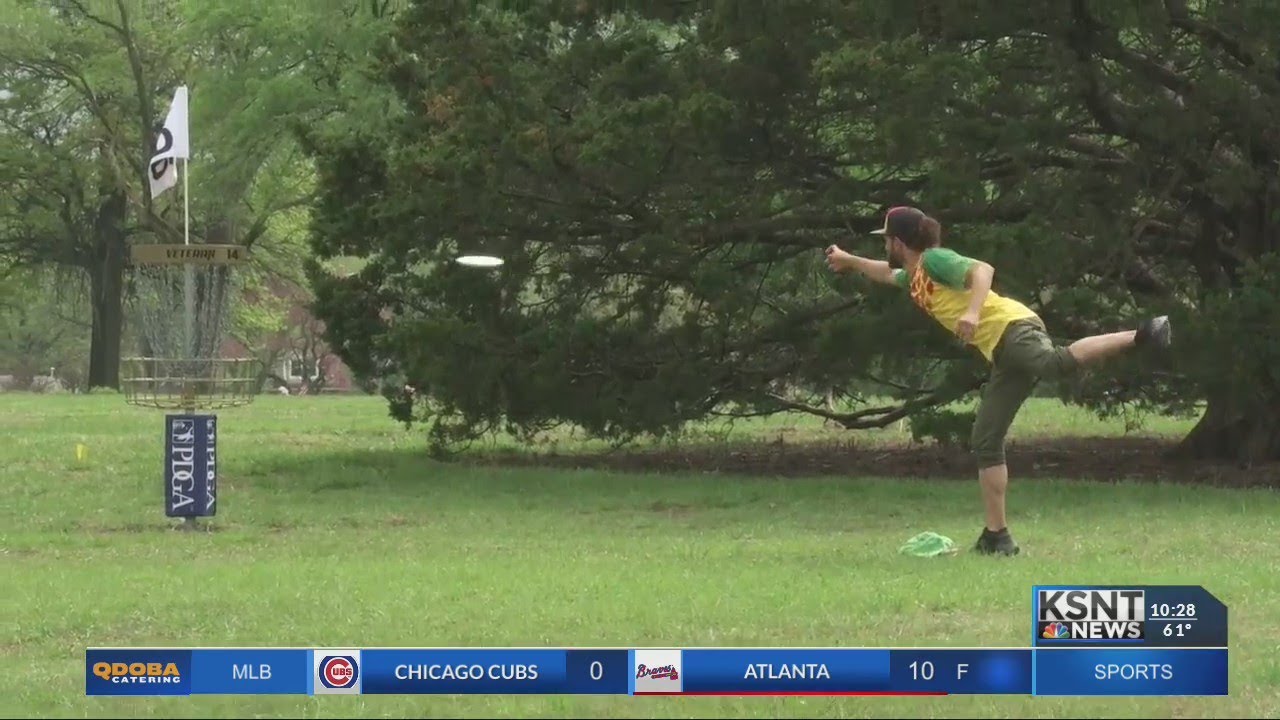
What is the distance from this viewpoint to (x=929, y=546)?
36.4ft

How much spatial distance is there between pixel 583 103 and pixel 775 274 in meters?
3.63

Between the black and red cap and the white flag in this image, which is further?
the white flag

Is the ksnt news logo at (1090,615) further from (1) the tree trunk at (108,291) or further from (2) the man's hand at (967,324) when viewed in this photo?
(1) the tree trunk at (108,291)

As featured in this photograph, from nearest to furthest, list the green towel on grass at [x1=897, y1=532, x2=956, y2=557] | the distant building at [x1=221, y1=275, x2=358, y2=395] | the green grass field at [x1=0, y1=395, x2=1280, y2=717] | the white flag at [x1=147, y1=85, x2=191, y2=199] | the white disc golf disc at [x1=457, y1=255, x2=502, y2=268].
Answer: the green grass field at [x1=0, y1=395, x2=1280, y2=717]
the green towel on grass at [x1=897, y1=532, x2=956, y2=557]
the white flag at [x1=147, y1=85, x2=191, y2=199]
the white disc golf disc at [x1=457, y1=255, x2=502, y2=268]
the distant building at [x1=221, y1=275, x2=358, y2=395]

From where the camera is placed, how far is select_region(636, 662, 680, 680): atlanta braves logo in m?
6.43

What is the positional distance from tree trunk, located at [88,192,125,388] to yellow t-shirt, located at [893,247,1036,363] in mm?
40448

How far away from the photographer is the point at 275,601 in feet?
31.1

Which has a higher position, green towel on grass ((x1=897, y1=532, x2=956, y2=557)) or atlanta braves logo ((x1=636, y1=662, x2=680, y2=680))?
green towel on grass ((x1=897, y1=532, x2=956, y2=557))

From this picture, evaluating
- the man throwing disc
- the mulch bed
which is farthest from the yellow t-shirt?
the mulch bed

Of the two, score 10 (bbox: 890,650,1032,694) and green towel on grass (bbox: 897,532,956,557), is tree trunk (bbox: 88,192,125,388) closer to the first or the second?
green towel on grass (bbox: 897,532,956,557)

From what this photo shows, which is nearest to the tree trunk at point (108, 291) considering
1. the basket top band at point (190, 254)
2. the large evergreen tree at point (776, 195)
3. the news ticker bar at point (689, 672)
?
the large evergreen tree at point (776, 195)

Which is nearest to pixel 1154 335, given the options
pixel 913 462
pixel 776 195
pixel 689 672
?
pixel 689 672

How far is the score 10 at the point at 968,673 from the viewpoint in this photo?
21.0ft

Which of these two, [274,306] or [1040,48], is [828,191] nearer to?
[1040,48]
